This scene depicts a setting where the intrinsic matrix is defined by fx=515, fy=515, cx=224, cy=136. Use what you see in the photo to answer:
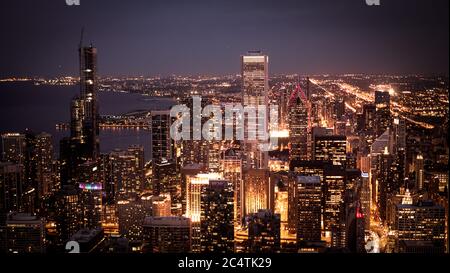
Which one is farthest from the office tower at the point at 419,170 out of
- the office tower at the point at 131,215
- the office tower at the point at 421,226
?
the office tower at the point at 131,215

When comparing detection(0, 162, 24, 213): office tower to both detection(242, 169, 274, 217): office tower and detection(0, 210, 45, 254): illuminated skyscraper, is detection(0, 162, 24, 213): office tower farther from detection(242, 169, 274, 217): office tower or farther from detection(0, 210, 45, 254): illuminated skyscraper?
detection(242, 169, 274, 217): office tower

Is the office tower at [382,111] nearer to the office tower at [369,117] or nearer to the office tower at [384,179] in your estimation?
the office tower at [369,117]

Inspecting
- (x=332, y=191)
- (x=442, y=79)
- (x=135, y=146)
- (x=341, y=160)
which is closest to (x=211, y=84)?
(x=442, y=79)

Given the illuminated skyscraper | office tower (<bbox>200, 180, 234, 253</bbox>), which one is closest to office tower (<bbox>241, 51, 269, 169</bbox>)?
office tower (<bbox>200, 180, 234, 253</bbox>)

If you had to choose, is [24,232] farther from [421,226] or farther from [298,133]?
[298,133]

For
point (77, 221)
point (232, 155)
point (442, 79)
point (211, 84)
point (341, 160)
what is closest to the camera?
point (442, 79)
